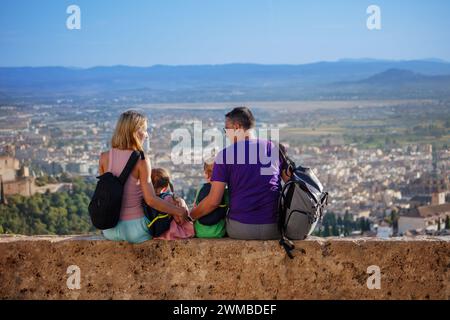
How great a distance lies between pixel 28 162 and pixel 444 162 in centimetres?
2922

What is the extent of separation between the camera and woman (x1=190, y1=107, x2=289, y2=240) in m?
3.46

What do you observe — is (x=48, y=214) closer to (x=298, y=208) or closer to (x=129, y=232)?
(x=129, y=232)

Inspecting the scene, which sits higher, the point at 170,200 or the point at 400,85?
the point at 400,85

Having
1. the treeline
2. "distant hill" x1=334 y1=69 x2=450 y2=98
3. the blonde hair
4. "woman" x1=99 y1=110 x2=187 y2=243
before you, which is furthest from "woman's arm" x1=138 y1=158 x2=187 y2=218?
"distant hill" x1=334 y1=69 x2=450 y2=98

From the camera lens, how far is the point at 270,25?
298 feet

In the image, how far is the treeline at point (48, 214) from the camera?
28.3m

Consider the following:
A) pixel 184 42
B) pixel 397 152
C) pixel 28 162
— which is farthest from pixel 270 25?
pixel 28 162

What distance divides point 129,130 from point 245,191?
22.6 inches

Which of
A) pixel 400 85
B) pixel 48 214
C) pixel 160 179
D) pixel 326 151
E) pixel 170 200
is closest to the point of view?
pixel 170 200

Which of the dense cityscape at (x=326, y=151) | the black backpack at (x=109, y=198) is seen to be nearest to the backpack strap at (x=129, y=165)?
the black backpack at (x=109, y=198)

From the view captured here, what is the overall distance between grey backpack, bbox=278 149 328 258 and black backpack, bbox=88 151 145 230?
0.65 m

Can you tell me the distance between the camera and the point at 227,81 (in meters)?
97.8

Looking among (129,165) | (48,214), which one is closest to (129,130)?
(129,165)
